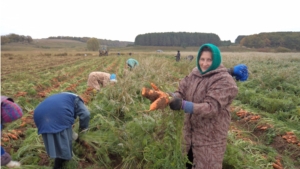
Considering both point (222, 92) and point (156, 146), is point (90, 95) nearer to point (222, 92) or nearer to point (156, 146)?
point (156, 146)

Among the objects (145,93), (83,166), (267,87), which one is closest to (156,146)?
(145,93)

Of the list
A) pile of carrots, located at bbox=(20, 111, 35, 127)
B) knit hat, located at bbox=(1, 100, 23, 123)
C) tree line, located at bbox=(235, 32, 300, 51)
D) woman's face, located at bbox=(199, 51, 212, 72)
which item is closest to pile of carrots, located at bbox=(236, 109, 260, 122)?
woman's face, located at bbox=(199, 51, 212, 72)

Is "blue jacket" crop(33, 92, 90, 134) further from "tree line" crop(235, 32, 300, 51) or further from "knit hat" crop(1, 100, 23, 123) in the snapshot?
"tree line" crop(235, 32, 300, 51)

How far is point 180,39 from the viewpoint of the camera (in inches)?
3398

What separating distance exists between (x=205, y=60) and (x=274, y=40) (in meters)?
58.5

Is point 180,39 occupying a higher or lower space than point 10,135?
higher

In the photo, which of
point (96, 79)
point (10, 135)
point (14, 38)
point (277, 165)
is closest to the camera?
point (277, 165)

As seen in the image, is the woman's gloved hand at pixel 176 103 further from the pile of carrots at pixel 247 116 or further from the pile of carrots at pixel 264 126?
the pile of carrots at pixel 247 116

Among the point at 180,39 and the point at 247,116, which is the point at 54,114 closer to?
the point at 247,116

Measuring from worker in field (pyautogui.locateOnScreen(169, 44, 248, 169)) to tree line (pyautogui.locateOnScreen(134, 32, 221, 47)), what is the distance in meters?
80.8

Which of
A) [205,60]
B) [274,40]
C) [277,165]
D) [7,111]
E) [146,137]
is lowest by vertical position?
[277,165]

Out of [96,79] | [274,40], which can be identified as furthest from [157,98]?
[274,40]

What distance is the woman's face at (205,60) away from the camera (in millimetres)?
1923

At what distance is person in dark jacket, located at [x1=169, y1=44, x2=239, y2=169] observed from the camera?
1.77m
